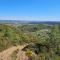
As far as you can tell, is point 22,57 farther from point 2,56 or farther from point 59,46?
point 59,46

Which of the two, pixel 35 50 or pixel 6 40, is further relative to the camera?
pixel 6 40

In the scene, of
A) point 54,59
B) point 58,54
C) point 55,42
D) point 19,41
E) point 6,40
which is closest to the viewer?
point 54,59

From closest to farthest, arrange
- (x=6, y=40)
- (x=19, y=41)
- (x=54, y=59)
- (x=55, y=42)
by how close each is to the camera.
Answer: (x=54, y=59) < (x=55, y=42) < (x=6, y=40) < (x=19, y=41)

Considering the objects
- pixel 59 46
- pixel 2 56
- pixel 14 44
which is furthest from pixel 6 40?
pixel 59 46

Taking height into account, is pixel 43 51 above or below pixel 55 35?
below

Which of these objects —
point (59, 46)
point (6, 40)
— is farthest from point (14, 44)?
point (59, 46)

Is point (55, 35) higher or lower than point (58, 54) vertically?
higher

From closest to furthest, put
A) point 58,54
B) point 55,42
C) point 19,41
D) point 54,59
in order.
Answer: point 54,59 < point 58,54 < point 55,42 < point 19,41

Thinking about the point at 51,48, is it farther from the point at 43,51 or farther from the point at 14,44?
the point at 14,44

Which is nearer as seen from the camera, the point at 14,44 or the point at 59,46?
the point at 59,46
